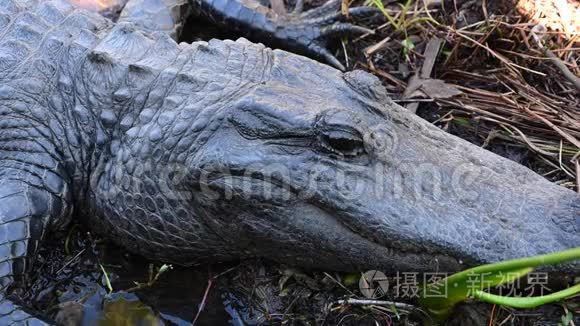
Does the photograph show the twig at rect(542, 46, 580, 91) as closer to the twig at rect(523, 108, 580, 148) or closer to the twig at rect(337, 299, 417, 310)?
the twig at rect(523, 108, 580, 148)

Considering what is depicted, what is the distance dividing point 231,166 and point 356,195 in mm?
490

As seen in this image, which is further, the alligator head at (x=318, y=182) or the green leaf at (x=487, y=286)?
the alligator head at (x=318, y=182)

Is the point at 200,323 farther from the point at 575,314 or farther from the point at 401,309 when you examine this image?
the point at 575,314

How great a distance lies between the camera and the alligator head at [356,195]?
253 centimetres

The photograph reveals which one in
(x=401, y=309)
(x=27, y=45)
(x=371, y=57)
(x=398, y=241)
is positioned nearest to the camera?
(x=398, y=241)

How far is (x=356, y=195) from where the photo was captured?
8.47 ft

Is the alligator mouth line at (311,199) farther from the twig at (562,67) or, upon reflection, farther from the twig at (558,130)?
the twig at (562,67)

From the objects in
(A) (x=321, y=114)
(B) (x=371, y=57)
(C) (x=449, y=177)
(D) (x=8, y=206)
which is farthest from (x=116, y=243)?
(B) (x=371, y=57)

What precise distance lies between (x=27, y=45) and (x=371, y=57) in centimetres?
192

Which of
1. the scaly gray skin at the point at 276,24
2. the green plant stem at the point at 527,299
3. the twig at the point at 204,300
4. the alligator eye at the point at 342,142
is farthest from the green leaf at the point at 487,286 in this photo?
the scaly gray skin at the point at 276,24

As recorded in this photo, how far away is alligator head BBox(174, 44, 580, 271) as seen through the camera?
2.53 meters

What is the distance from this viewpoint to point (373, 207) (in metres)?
2.58

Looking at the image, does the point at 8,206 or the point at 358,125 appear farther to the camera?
the point at 8,206

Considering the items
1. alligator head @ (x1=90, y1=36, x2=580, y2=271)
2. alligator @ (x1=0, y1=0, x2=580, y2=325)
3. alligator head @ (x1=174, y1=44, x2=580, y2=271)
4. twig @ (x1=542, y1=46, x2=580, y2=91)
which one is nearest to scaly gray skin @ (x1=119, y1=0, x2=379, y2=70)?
alligator @ (x1=0, y1=0, x2=580, y2=325)
